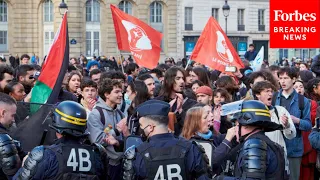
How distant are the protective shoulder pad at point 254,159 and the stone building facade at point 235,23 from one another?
46.6 m

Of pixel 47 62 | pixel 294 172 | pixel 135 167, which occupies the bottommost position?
pixel 294 172

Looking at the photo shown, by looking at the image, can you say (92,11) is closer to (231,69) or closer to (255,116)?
(231,69)

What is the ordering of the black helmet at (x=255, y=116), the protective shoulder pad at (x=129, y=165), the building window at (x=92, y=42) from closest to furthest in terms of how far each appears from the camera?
the protective shoulder pad at (x=129, y=165)
the black helmet at (x=255, y=116)
the building window at (x=92, y=42)

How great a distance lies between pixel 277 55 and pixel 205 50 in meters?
43.1

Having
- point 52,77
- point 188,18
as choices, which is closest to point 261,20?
point 188,18

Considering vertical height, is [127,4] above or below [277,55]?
above

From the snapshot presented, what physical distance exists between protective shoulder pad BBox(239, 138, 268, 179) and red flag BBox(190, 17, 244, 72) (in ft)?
27.9


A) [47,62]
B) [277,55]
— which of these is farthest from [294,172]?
[277,55]

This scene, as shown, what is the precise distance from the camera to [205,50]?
14414mm

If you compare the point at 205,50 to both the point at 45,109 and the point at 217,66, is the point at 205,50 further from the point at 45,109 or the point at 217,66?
the point at 45,109

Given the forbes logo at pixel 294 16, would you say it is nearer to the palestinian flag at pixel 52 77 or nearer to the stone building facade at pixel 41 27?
the palestinian flag at pixel 52 77

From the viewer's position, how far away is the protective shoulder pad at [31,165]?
16.9 ft

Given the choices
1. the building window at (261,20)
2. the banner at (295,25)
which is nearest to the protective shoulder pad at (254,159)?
the banner at (295,25)

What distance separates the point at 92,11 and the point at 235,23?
12.0 meters
